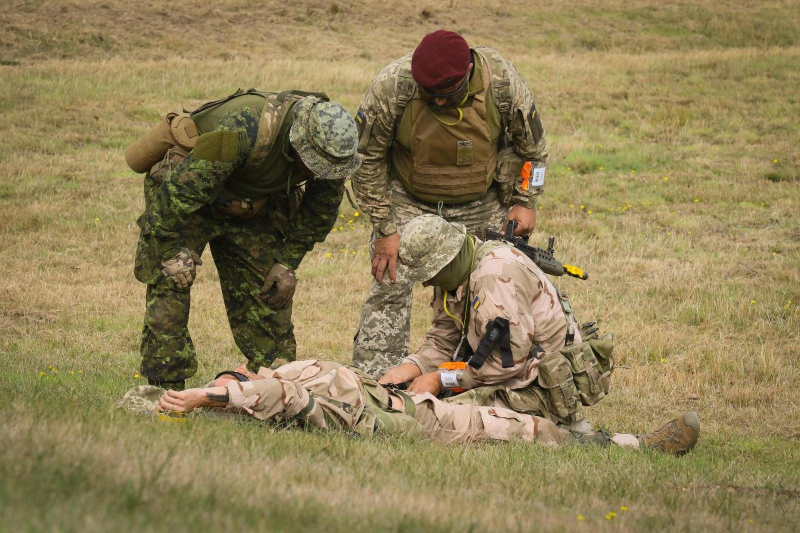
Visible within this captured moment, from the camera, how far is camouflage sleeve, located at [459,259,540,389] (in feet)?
18.7

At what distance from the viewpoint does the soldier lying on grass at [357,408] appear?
16.6 ft

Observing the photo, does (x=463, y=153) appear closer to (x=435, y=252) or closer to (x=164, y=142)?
(x=435, y=252)

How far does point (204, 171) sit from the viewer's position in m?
6.04

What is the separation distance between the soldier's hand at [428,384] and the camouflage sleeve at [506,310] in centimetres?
34

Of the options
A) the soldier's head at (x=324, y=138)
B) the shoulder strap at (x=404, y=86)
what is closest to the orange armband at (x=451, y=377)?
the soldier's head at (x=324, y=138)

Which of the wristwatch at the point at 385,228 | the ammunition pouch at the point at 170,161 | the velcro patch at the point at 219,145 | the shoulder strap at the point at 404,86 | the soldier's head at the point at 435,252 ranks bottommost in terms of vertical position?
the wristwatch at the point at 385,228

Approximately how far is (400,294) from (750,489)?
10.2 ft

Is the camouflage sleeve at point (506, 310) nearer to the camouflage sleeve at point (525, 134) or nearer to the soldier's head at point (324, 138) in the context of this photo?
the soldier's head at point (324, 138)

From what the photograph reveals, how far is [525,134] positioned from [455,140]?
553 millimetres

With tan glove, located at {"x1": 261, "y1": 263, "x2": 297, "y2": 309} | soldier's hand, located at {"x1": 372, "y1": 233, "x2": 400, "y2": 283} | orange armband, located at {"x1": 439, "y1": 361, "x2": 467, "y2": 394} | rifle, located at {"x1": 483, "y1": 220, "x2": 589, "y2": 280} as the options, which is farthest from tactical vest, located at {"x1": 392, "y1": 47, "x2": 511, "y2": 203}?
orange armband, located at {"x1": 439, "y1": 361, "x2": 467, "y2": 394}

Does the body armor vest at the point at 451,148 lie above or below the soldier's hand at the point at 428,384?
above

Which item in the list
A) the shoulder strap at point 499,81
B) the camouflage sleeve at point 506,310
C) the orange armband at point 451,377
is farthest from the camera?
the shoulder strap at point 499,81

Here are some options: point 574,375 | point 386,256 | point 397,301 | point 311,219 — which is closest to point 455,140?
point 386,256

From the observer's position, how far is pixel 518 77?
7047 millimetres
